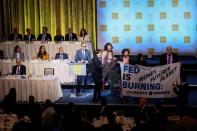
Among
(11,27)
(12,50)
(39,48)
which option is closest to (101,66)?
(39,48)

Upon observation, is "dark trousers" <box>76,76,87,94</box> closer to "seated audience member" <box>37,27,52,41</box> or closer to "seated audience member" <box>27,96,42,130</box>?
"seated audience member" <box>37,27,52,41</box>

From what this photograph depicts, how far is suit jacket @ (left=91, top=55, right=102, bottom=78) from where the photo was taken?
15.6 metres

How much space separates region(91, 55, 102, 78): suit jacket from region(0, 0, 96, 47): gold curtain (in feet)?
17.6

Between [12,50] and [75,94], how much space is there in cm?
418

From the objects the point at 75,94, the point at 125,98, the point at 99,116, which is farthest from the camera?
the point at 75,94

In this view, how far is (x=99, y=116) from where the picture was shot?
12.5 metres

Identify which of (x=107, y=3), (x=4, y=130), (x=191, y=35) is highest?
(x=107, y=3)

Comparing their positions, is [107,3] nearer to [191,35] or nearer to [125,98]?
[191,35]

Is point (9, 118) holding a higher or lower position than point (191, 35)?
lower

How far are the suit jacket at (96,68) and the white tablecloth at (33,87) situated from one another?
1.28 m

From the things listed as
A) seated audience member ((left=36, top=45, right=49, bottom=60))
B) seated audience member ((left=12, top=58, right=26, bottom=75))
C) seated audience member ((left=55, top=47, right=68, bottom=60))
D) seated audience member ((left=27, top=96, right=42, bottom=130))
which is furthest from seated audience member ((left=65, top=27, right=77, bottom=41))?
seated audience member ((left=27, top=96, right=42, bottom=130))

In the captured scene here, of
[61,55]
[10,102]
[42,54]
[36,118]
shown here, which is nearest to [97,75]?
[61,55]

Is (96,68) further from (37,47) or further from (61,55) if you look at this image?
(37,47)

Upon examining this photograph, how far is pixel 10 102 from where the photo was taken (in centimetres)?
1448
